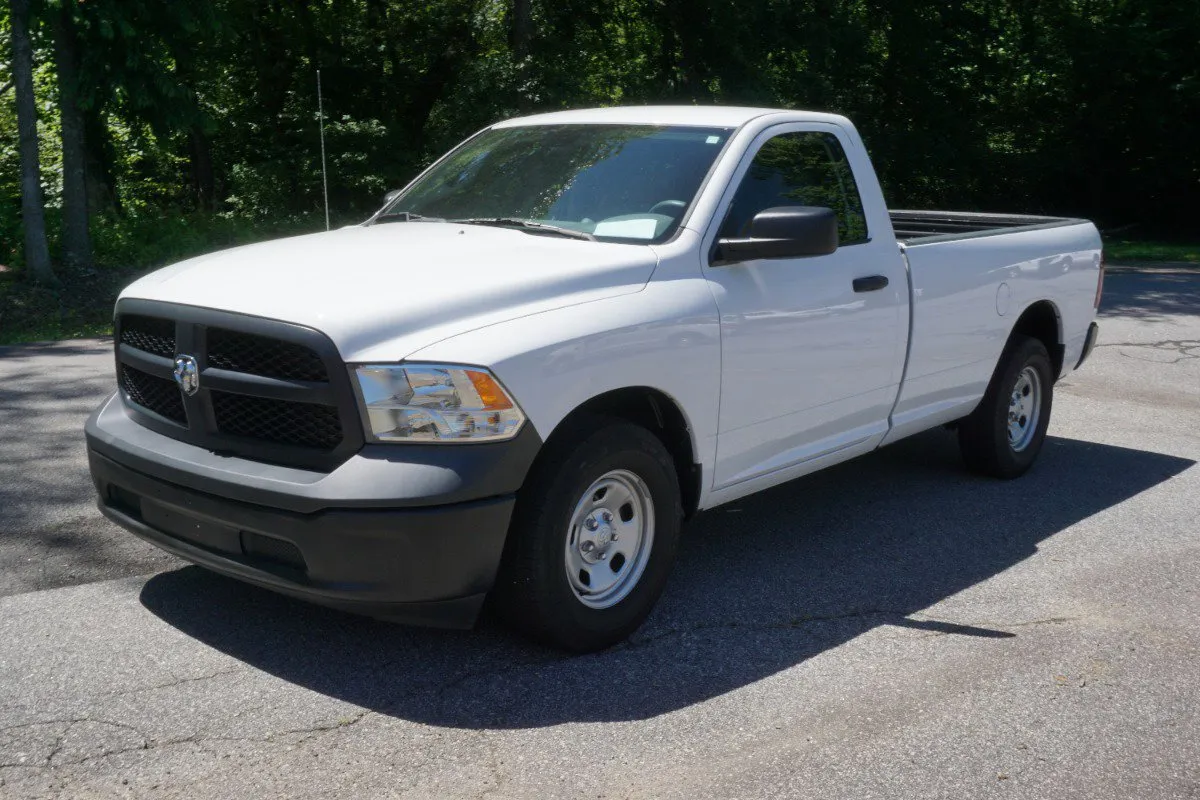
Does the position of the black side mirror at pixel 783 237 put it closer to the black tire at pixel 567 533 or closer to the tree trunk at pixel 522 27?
the black tire at pixel 567 533

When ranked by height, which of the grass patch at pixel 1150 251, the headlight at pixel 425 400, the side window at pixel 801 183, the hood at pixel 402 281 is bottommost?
the grass patch at pixel 1150 251

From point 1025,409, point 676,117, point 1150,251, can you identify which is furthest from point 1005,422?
point 1150,251

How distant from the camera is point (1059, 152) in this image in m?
28.3

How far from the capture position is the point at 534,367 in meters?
4.14

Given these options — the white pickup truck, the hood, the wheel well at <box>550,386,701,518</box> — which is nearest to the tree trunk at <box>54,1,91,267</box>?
the white pickup truck

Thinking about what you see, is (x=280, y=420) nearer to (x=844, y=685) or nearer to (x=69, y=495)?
(x=844, y=685)

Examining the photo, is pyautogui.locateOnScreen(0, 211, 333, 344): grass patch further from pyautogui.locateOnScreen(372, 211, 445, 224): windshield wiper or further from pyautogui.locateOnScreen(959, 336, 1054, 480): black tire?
pyautogui.locateOnScreen(959, 336, 1054, 480): black tire

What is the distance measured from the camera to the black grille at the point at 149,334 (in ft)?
14.9

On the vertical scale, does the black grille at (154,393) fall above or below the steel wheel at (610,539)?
above

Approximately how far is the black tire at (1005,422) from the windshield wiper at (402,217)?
3.21m

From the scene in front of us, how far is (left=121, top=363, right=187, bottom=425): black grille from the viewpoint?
4536 millimetres

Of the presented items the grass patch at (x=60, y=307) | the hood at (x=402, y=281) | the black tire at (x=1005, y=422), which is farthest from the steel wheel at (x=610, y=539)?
the grass patch at (x=60, y=307)

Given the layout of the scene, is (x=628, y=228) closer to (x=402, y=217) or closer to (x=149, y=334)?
(x=402, y=217)

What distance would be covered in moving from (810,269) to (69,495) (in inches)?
147
